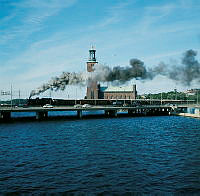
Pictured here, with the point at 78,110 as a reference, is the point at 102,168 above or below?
below

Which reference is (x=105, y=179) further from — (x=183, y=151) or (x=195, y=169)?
(x=183, y=151)

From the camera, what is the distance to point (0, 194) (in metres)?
22.6

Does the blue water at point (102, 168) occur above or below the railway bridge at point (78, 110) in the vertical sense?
below

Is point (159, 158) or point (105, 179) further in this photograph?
point (159, 158)

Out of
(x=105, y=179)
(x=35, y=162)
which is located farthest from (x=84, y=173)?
(x=35, y=162)

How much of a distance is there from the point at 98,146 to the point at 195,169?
18892 mm

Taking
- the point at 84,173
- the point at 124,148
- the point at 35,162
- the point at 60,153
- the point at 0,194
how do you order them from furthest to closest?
the point at 124,148 < the point at 60,153 < the point at 35,162 < the point at 84,173 < the point at 0,194

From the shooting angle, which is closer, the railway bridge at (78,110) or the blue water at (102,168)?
the blue water at (102,168)

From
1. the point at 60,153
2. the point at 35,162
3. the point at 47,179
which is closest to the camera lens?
the point at 47,179

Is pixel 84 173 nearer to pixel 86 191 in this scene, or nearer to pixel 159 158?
pixel 86 191

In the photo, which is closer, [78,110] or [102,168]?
[102,168]

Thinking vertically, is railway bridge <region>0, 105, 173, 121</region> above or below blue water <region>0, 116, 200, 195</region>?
above

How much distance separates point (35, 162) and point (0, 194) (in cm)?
1102

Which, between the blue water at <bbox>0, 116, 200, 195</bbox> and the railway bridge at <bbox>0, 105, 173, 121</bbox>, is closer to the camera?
the blue water at <bbox>0, 116, 200, 195</bbox>
